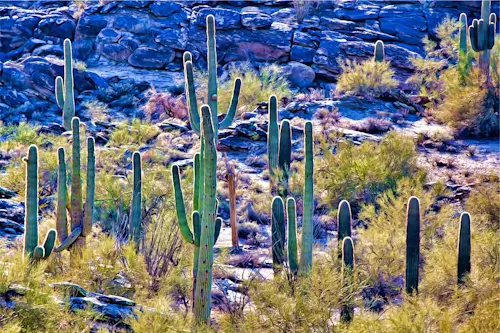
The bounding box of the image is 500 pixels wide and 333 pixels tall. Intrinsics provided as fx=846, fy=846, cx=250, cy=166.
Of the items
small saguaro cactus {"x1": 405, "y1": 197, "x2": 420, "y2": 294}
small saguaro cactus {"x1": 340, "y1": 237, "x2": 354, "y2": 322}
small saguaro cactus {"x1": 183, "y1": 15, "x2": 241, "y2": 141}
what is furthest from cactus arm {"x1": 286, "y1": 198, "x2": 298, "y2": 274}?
small saguaro cactus {"x1": 183, "y1": 15, "x2": 241, "y2": 141}

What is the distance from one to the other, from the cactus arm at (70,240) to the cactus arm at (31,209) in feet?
2.48

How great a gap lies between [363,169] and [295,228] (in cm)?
660

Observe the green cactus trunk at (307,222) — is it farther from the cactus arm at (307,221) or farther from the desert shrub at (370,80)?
the desert shrub at (370,80)

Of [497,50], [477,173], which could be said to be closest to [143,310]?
[477,173]

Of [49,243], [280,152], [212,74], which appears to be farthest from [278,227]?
[280,152]

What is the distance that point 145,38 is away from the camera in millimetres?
33344

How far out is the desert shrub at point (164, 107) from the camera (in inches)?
1038

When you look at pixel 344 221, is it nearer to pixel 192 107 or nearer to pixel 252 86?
pixel 192 107

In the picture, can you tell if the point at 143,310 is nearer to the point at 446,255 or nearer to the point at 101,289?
the point at 101,289

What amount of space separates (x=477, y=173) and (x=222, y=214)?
18.3 ft

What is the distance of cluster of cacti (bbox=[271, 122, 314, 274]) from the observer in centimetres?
1066

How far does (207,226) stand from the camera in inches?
382

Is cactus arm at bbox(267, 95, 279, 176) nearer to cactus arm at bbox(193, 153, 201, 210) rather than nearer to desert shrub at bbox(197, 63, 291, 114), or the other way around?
cactus arm at bbox(193, 153, 201, 210)

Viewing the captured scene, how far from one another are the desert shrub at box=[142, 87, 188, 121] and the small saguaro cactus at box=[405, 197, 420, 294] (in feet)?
52.7
